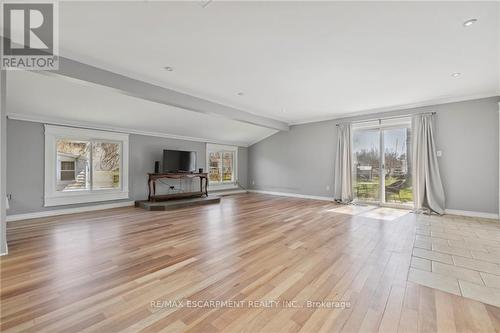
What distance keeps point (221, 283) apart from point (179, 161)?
5050 mm

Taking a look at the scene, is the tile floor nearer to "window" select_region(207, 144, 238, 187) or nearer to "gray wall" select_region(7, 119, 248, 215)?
"window" select_region(207, 144, 238, 187)

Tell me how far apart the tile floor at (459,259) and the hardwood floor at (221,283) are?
126mm

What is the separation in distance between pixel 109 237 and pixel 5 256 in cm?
102

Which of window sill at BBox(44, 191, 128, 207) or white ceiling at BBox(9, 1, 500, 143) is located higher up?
white ceiling at BBox(9, 1, 500, 143)

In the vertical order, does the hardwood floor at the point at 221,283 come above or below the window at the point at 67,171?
below

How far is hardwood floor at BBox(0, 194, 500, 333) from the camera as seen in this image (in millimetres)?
1476

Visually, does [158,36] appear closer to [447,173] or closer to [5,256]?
[5,256]

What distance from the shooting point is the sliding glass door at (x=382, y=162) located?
Result: 540cm

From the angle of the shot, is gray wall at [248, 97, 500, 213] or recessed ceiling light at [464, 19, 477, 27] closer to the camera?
recessed ceiling light at [464, 19, 477, 27]

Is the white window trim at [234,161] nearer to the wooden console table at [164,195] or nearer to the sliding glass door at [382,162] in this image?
the wooden console table at [164,195]

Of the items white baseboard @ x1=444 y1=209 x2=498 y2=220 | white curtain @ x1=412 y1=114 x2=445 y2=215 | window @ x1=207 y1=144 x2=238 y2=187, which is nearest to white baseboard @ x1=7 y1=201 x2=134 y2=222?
window @ x1=207 y1=144 x2=238 y2=187

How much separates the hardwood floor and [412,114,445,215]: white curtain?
1762mm

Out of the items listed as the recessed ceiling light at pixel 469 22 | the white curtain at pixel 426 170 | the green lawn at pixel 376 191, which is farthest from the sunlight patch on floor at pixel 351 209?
the recessed ceiling light at pixel 469 22

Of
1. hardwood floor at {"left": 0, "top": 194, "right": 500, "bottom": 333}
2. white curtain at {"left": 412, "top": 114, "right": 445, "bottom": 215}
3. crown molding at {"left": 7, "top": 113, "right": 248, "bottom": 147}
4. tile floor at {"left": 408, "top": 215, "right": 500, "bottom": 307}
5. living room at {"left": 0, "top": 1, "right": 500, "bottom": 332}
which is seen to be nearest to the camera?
hardwood floor at {"left": 0, "top": 194, "right": 500, "bottom": 333}
